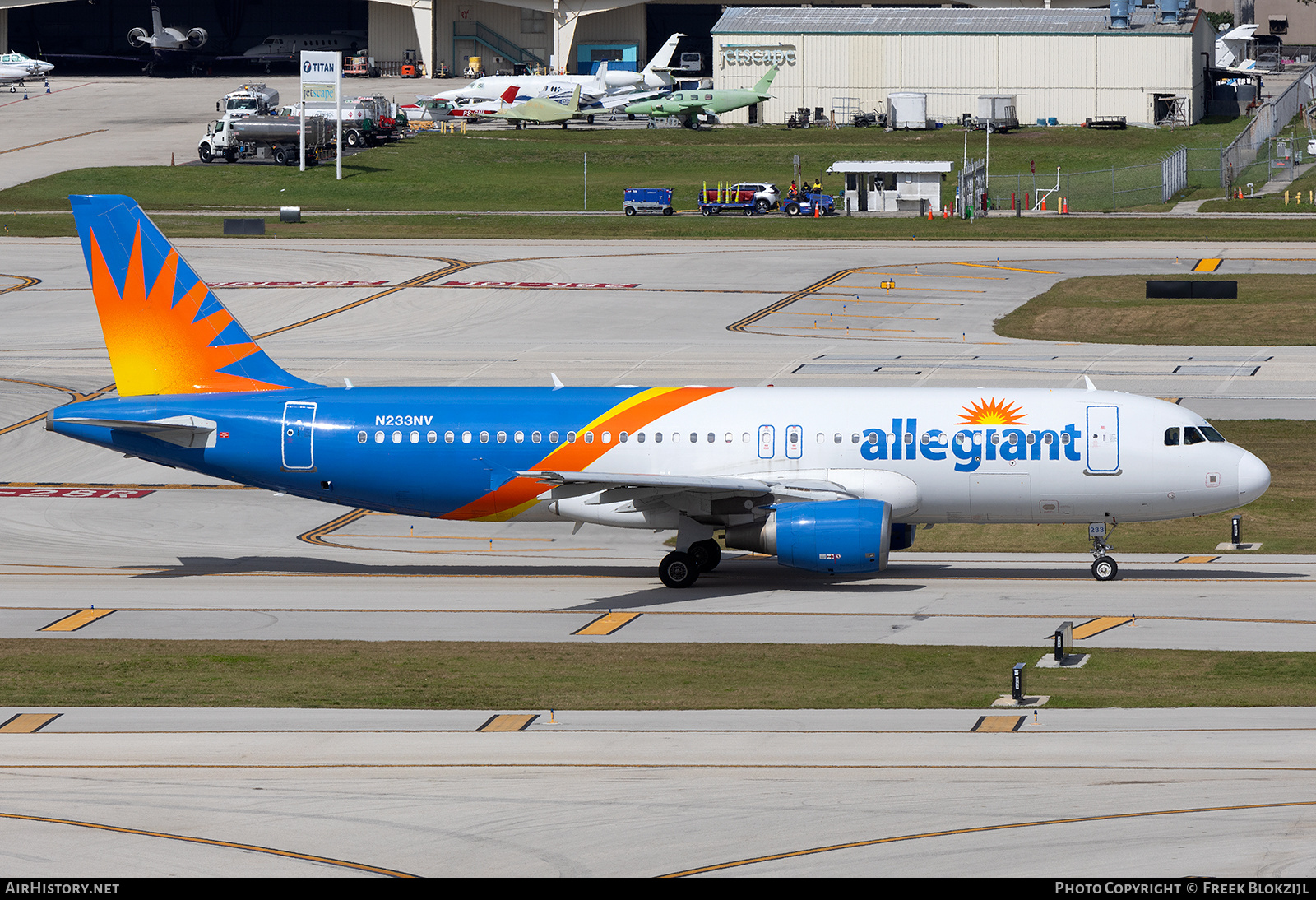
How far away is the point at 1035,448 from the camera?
37.9 meters

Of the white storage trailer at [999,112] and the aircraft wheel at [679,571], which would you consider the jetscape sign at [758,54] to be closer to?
the white storage trailer at [999,112]

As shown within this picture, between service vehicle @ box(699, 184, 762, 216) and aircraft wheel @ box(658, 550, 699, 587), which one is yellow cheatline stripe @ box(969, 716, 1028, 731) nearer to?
aircraft wheel @ box(658, 550, 699, 587)

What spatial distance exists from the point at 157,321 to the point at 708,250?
5960cm

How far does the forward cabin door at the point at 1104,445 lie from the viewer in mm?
37781

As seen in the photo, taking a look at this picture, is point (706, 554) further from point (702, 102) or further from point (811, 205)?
point (702, 102)

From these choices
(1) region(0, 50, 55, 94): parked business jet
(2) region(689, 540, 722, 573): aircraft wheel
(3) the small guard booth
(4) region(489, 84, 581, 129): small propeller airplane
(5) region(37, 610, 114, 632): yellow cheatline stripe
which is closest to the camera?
(5) region(37, 610, 114, 632): yellow cheatline stripe

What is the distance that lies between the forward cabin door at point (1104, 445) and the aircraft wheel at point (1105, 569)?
2266mm

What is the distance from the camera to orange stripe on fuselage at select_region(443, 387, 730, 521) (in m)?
39.1

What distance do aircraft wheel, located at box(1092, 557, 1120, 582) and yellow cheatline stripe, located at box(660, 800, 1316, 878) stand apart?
15725 millimetres

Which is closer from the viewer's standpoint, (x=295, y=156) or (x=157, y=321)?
(x=157, y=321)

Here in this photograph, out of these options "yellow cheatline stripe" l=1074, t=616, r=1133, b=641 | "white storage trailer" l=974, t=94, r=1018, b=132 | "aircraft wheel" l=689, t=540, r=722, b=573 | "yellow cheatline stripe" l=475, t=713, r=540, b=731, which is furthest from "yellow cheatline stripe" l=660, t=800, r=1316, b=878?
"white storage trailer" l=974, t=94, r=1018, b=132
